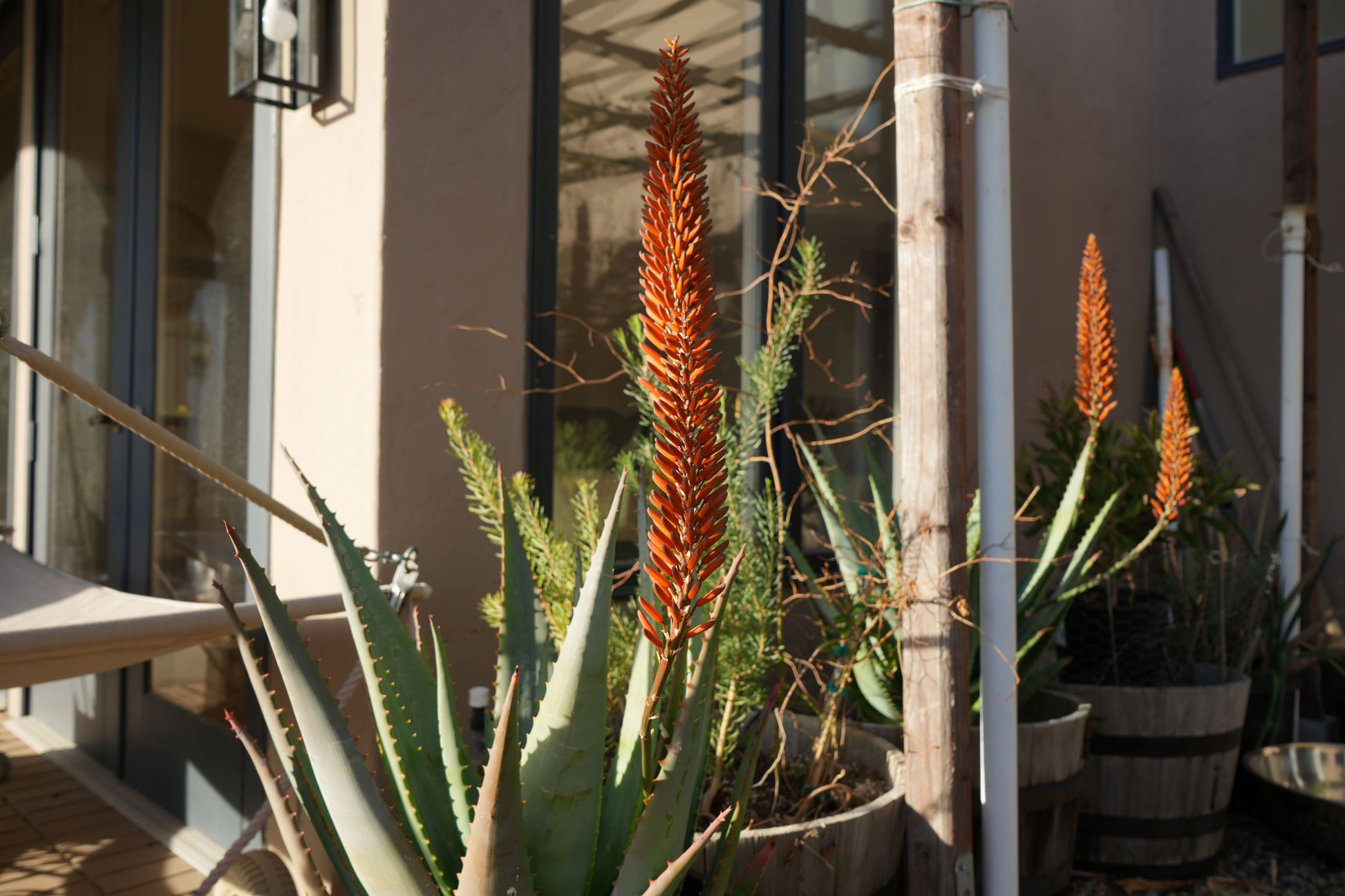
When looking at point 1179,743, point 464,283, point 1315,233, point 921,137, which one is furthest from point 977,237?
point 1315,233

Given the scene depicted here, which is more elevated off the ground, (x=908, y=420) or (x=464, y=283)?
(x=464, y=283)

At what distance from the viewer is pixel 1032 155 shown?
372cm

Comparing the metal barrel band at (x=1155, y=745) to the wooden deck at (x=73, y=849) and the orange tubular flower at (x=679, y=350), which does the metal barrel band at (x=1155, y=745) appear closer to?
the orange tubular flower at (x=679, y=350)

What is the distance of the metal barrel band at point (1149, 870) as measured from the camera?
233 centimetres

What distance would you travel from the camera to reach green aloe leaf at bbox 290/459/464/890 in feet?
3.35

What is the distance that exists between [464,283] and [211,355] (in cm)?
92

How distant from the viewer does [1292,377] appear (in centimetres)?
341

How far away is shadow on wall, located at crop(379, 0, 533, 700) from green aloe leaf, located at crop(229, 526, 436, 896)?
3.33ft

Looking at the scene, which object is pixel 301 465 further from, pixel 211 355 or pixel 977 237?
pixel 977 237

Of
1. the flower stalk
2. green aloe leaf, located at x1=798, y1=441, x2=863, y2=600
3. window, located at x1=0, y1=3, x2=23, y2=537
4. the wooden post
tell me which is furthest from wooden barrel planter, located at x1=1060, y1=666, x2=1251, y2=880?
window, located at x1=0, y1=3, x2=23, y2=537

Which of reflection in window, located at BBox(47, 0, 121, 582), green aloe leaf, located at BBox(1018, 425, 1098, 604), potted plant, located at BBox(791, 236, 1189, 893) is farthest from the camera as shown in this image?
reflection in window, located at BBox(47, 0, 121, 582)

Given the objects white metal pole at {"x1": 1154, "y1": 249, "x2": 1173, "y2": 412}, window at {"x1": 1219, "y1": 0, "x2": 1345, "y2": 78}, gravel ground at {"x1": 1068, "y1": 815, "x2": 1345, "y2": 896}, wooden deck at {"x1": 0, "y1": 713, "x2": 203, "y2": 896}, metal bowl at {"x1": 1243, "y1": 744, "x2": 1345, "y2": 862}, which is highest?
window at {"x1": 1219, "y1": 0, "x2": 1345, "y2": 78}

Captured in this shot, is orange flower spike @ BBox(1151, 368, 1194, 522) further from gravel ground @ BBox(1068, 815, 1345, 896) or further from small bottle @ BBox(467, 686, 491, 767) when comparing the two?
small bottle @ BBox(467, 686, 491, 767)

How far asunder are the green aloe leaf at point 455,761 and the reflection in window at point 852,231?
190 cm
